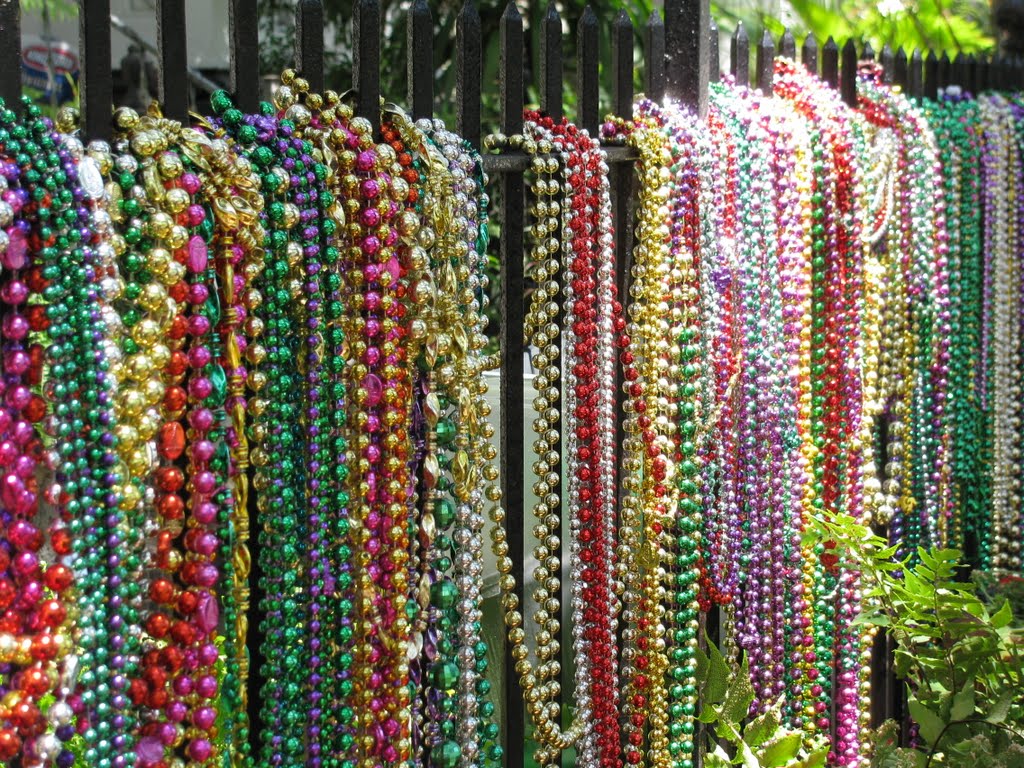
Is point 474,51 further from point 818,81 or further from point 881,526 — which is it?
point 881,526

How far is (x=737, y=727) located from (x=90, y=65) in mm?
1570

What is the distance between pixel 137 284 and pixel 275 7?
469 cm

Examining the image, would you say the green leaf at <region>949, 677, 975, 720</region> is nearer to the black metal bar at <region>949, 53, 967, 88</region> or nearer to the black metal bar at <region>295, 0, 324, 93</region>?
the black metal bar at <region>295, 0, 324, 93</region>

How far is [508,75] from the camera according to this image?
2.12 meters

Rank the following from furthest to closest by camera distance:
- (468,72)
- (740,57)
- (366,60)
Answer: (740,57)
(468,72)
(366,60)

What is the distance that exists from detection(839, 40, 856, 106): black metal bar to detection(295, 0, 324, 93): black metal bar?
148 cm

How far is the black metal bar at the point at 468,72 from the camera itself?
2029 millimetres

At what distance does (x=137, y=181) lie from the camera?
155 cm

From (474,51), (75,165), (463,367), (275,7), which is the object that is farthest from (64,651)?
(275,7)

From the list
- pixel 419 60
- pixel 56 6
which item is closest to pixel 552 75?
pixel 419 60

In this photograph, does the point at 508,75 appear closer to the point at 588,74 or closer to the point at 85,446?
the point at 588,74

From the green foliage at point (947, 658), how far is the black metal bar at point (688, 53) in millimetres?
849

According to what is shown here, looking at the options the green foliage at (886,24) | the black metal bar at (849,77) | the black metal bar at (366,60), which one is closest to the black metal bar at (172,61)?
the black metal bar at (366,60)

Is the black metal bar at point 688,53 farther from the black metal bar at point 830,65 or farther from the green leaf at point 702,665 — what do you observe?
the green leaf at point 702,665
